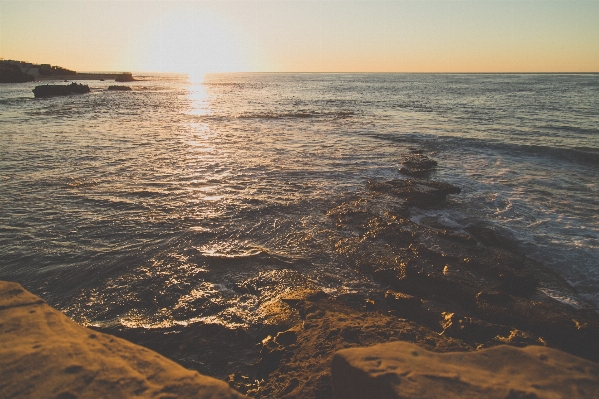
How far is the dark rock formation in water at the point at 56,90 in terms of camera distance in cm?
4000

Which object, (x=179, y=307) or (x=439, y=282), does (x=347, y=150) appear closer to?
(x=439, y=282)

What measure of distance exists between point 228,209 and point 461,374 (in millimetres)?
6727

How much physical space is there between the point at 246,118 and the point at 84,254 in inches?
883

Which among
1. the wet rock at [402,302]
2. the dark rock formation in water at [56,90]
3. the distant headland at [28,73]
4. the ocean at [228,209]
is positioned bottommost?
the wet rock at [402,302]

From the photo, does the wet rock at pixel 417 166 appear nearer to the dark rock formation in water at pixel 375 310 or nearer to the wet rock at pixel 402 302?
the dark rock formation in water at pixel 375 310

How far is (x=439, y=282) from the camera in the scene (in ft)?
18.1

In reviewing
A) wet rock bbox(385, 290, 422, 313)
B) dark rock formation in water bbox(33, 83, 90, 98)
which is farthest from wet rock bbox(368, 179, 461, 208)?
dark rock formation in water bbox(33, 83, 90, 98)

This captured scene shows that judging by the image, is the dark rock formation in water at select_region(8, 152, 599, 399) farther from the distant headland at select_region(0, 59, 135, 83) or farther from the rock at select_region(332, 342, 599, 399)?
the distant headland at select_region(0, 59, 135, 83)

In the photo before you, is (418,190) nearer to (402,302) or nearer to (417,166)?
(417,166)

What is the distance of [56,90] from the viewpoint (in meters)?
43.1

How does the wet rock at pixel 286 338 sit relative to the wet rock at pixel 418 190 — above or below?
below

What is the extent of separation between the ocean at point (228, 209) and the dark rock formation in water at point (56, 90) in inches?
1064

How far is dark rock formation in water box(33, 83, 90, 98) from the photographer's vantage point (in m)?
40.0

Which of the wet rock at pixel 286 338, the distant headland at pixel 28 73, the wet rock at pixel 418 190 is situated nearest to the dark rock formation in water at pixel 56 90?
the distant headland at pixel 28 73
